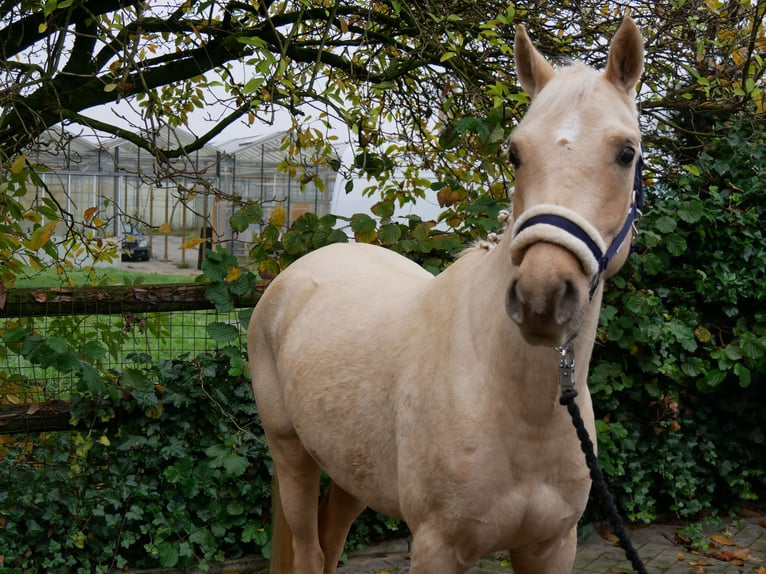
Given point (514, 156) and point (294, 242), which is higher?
point (514, 156)

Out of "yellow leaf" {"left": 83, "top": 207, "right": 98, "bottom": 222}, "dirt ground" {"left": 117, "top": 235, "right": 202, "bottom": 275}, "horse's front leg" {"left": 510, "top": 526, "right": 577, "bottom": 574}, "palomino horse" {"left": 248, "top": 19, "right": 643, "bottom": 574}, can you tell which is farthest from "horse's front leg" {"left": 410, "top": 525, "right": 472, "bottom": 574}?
"dirt ground" {"left": 117, "top": 235, "right": 202, "bottom": 275}

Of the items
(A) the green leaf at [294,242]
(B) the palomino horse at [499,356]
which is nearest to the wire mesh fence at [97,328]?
(A) the green leaf at [294,242]

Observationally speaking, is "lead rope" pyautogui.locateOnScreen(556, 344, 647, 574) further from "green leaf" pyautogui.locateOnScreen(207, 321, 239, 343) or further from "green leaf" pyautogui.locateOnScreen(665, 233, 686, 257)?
"green leaf" pyautogui.locateOnScreen(665, 233, 686, 257)

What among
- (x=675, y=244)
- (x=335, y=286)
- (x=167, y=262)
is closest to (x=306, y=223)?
(x=335, y=286)

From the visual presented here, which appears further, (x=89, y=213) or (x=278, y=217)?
(x=278, y=217)

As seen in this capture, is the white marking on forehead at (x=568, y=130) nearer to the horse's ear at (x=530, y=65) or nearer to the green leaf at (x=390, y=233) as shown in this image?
the horse's ear at (x=530, y=65)

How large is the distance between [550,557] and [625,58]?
139cm

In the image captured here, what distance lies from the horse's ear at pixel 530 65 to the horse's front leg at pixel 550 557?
4.10 feet

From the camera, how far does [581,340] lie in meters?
1.99

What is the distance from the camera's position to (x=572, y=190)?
1.69 m

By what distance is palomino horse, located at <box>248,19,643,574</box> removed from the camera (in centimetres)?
167

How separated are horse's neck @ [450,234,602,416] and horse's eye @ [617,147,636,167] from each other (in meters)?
0.31

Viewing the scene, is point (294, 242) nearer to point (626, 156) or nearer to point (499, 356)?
point (499, 356)

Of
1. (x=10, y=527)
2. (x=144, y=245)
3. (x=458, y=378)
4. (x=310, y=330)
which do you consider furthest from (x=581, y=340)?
(x=144, y=245)
